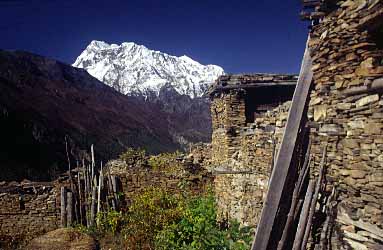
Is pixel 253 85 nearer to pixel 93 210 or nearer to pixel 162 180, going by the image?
pixel 162 180

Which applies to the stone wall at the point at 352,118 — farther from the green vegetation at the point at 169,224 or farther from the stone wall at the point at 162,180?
the stone wall at the point at 162,180

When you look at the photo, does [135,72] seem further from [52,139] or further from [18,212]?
[18,212]

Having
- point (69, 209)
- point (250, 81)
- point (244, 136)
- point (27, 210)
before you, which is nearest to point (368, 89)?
point (244, 136)

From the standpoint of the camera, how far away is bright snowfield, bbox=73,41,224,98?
53.8 metres

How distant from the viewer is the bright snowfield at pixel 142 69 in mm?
53750

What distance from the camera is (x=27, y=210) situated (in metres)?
9.80

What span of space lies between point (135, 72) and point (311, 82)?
54.8 metres

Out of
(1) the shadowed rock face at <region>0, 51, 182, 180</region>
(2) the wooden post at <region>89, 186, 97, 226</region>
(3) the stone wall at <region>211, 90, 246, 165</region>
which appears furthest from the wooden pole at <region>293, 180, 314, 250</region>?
(1) the shadowed rock face at <region>0, 51, 182, 180</region>

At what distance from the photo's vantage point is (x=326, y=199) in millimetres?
3527

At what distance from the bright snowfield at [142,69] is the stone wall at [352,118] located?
4686 centimetres

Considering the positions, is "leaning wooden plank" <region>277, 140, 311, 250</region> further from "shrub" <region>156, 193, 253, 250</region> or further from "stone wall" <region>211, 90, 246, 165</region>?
"stone wall" <region>211, 90, 246, 165</region>

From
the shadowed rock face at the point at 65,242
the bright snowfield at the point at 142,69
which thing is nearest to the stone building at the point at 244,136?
the shadowed rock face at the point at 65,242

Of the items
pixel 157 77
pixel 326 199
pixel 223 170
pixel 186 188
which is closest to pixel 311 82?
pixel 326 199

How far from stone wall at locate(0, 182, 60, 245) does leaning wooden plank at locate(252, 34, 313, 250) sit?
8128 millimetres
